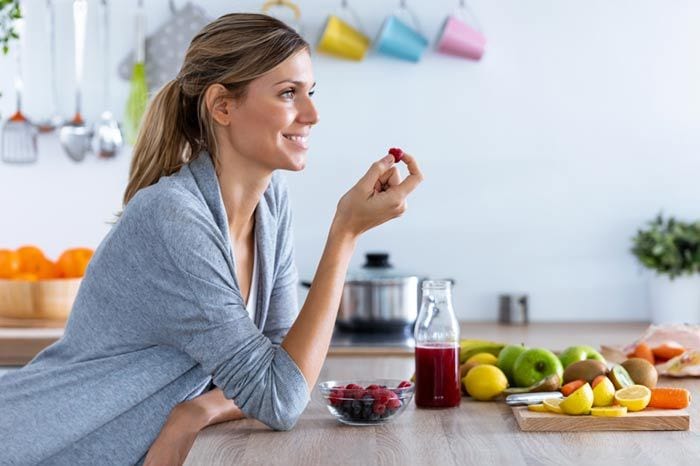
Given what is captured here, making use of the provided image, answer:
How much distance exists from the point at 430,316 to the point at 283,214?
1.28ft

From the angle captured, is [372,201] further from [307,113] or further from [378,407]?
[378,407]

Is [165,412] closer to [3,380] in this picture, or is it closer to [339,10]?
[3,380]

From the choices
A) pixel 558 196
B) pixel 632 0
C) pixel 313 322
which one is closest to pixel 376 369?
pixel 313 322

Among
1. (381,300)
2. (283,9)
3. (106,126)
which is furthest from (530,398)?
(106,126)

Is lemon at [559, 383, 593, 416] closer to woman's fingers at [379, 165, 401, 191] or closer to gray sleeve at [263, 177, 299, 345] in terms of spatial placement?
woman's fingers at [379, 165, 401, 191]

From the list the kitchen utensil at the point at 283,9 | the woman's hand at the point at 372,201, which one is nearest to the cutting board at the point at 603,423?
the woman's hand at the point at 372,201

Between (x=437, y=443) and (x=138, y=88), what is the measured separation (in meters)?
2.09

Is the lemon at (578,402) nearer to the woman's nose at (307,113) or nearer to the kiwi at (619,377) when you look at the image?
the kiwi at (619,377)

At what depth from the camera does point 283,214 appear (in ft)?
6.48

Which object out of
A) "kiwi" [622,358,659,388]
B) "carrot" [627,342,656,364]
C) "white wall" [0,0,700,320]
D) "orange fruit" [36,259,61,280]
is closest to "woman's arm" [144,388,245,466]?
"kiwi" [622,358,659,388]

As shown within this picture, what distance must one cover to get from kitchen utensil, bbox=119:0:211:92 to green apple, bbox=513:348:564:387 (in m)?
1.83

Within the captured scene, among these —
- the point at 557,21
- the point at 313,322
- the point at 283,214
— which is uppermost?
the point at 557,21

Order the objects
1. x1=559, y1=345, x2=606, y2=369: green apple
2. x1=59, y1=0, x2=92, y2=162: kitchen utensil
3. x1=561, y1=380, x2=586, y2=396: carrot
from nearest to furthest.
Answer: x1=561, y1=380, x2=586, y2=396: carrot → x1=559, y1=345, x2=606, y2=369: green apple → x1=59, y1=0, x2=92, y2=162: kitchen utensil

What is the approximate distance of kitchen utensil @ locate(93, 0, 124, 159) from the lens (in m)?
3.32
